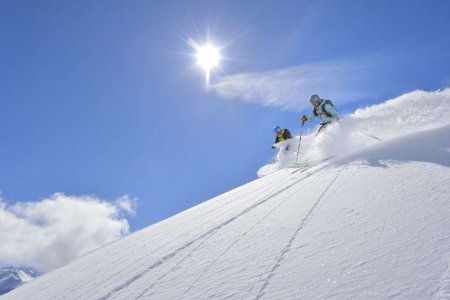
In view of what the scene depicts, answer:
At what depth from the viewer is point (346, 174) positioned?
614 centimetres

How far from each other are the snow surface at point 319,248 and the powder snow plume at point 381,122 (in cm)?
439

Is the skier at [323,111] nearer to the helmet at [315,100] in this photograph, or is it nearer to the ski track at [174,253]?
the helmet at [315,100]

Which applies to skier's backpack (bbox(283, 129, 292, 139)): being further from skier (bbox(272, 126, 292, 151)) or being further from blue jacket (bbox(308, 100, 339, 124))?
blue jacket (bbox(308, 100, 339, 124))

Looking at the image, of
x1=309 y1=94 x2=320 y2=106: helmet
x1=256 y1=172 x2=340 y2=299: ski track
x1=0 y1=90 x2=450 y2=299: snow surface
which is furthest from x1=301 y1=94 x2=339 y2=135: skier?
x1=256 y1=172 x2=340 y2=299: ski track

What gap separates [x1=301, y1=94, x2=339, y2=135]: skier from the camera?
13211 millimetres

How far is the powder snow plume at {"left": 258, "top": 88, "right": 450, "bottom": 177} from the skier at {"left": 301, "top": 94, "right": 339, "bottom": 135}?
0.56 metres

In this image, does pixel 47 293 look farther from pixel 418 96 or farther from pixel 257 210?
pixel 418 96

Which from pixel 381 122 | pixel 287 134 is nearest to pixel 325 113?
pixel 381 122

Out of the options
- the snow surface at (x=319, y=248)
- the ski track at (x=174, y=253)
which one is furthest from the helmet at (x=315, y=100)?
the ski track at (x=174, y=253)

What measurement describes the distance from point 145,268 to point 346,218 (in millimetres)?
2197

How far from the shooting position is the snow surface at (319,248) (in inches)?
89.9

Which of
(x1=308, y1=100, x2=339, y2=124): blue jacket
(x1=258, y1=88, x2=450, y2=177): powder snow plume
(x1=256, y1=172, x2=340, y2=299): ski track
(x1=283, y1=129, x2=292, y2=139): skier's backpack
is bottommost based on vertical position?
(x1=256, y1=172, x2=340, y2=299): ski track

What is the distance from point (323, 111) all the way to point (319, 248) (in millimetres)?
10936

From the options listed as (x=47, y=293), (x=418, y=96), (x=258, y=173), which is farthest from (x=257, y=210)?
(x=258, y=173)
